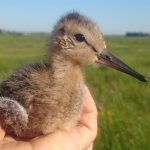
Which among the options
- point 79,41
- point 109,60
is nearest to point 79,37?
point 79,41

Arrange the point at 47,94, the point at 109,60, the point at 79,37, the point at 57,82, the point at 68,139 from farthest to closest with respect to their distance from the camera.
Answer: the point at 109,60, the point at 79,37, the point at 57,82, the point at 47,94, the point at 68,139

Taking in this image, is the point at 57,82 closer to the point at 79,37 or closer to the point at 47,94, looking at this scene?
the point at 47,94

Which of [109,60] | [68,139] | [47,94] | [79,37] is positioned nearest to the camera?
[68,139]

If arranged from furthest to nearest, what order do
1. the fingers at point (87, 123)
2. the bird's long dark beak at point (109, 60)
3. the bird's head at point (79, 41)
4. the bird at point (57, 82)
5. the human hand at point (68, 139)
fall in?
the bird's long dark beak at point (109, 60) → the bird's head at point (79, 41) → the fingers at point (87, 123) → the bird at point (57, 82) → the human hand at point (68, 139)

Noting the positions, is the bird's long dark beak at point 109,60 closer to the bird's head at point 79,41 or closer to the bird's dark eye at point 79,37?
the bird's head at point 79,41

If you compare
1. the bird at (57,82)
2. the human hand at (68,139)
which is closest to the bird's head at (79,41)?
the bird at (57,82)

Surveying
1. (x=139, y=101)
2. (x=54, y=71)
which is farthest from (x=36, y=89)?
(x=139, y=101)

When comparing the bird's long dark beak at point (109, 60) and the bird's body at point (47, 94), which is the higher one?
the bird's long dark beak at point (109, 60)
